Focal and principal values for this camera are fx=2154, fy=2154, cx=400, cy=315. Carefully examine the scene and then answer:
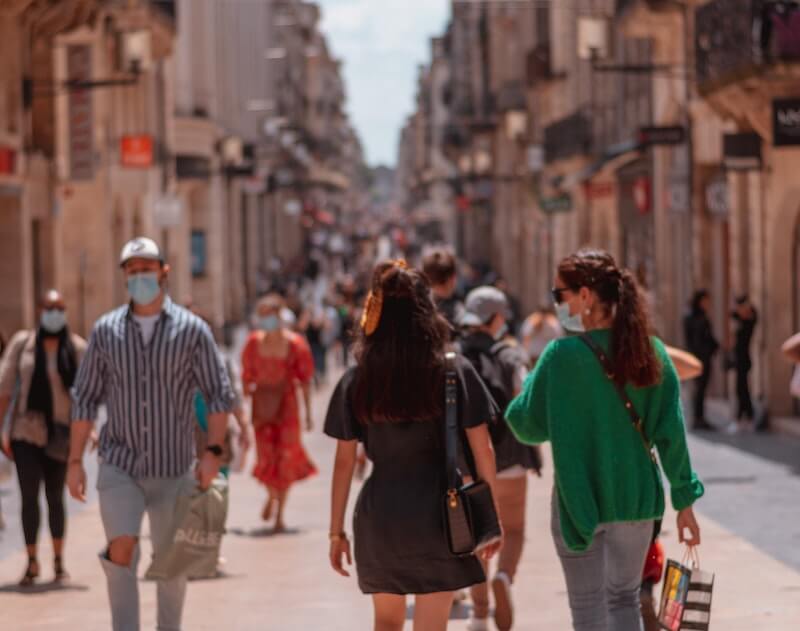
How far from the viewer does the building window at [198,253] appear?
55344 millimetres

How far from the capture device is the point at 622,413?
6914mm

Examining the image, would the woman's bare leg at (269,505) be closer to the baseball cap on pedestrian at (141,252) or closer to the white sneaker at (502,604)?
the white sneaker at (502,604)

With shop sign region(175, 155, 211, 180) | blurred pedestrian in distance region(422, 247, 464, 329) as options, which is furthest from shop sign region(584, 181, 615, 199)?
blurred pedestrian in distance region(422, 247, 464, 329)

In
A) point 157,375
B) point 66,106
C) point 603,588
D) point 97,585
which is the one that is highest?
point 66,106

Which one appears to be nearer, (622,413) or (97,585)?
(622,413)

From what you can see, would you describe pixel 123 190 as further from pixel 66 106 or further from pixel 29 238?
pixel 29 238

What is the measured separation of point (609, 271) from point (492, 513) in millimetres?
873

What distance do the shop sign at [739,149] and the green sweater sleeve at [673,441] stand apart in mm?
18203

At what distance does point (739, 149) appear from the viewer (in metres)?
25.0

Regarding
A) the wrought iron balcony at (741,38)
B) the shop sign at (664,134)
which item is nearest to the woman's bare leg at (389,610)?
the wrought iron balcony at (741,38)

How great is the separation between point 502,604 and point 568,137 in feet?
128

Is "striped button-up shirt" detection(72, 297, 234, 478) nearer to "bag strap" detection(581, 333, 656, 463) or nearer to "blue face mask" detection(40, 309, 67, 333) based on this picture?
"bag strap" detection(581, 333, 656, 463)

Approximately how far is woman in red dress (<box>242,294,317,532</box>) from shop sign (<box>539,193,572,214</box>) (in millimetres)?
32084

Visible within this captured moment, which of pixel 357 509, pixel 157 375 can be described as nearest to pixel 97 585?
pixel 157 375
